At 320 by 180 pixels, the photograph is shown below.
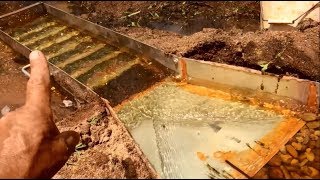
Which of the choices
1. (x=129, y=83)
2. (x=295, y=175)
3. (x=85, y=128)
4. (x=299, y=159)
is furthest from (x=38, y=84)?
(x=299, y=159)

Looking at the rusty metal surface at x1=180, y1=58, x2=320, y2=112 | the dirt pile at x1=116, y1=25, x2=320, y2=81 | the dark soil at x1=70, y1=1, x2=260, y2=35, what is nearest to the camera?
the rusty metal surface at x1=180, y1=58, x2=320, y2=112

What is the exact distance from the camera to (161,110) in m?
5.10

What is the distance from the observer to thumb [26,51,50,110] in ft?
11.7

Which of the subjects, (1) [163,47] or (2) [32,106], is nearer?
(2) [32,106]

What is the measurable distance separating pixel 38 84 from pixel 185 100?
7.93ft

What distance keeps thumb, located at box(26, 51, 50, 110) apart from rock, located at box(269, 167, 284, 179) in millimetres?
2696

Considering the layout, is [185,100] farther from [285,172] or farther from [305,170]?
[305,170]

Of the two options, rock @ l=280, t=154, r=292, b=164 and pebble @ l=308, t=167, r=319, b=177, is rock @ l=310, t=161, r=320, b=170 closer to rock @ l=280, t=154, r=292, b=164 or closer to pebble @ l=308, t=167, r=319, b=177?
pebble @ l=308, t=167, r=319, b=177

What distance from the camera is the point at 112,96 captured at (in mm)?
5559

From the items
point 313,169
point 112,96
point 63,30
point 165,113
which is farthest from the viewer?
point 63,30

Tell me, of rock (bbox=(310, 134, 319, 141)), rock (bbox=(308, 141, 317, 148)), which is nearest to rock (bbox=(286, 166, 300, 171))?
rock (bbox=(308, 141, 317, 148))

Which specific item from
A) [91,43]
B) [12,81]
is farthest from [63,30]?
[12,81]

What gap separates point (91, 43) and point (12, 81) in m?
1.76

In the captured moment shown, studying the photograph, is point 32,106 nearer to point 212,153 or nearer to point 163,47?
point 212,153
